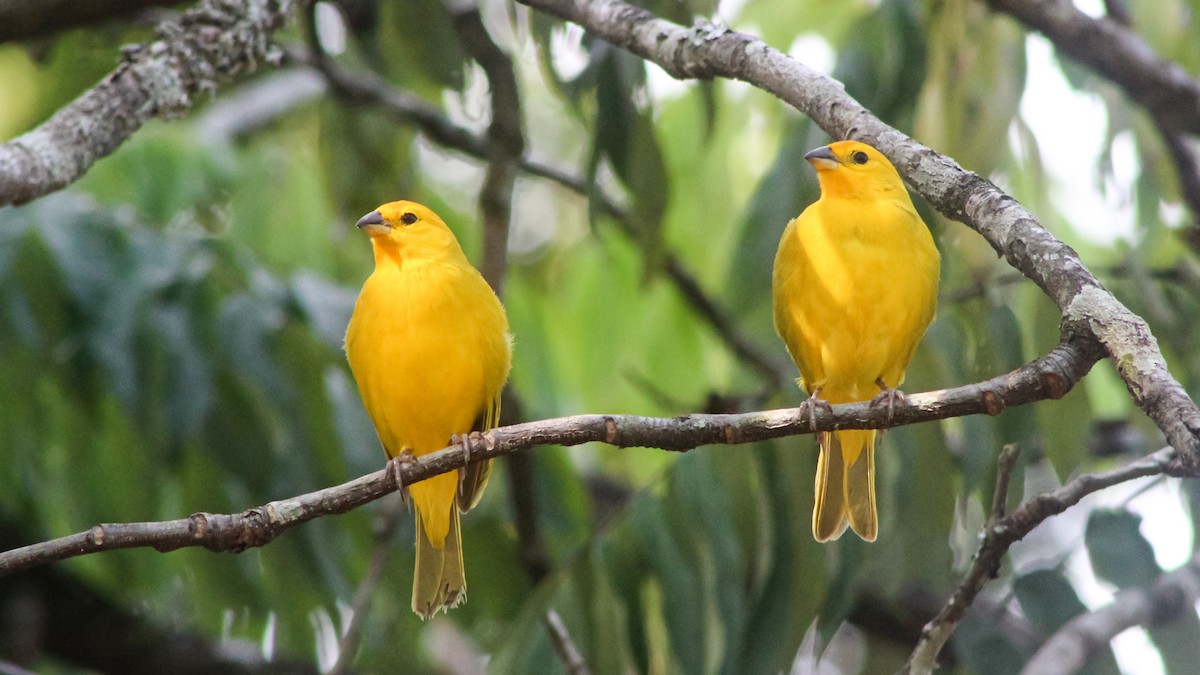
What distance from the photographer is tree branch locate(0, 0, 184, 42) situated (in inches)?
169

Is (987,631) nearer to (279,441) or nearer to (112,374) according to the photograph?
(279,441)

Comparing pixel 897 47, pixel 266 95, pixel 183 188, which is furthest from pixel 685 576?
pixel 266 95

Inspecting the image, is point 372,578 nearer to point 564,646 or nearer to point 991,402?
point 564,646

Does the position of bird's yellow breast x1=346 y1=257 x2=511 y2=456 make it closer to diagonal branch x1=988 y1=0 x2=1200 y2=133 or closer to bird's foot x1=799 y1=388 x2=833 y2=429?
bird's foot x1=799 y1=388 x2=833 y2=429

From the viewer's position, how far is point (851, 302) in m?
3.64

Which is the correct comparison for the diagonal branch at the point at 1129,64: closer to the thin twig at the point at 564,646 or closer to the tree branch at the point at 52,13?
the thin twig at the point at 564,646

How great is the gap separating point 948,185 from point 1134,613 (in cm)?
164

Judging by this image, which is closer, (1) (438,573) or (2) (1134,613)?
(2) (1134,613)

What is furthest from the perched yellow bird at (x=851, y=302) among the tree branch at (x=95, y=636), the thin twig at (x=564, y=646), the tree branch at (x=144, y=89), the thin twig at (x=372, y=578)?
the tree branch at (x=95, y=636)

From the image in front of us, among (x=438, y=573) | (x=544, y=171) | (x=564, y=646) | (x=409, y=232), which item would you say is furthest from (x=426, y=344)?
(x=544, y=171)

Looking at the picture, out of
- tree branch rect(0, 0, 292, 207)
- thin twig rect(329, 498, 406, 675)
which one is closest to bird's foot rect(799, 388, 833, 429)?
thin twig rect(329, 498, 406, 675)

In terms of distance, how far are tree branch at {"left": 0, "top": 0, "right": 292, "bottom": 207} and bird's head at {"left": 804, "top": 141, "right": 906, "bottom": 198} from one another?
1938 mm

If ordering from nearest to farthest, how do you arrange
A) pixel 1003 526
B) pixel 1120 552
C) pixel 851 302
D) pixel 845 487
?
pixel 1003 526 → pixel 851 302 → pixel 845 487 → pixel 1120 552

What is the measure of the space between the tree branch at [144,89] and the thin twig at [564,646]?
1.91 m
